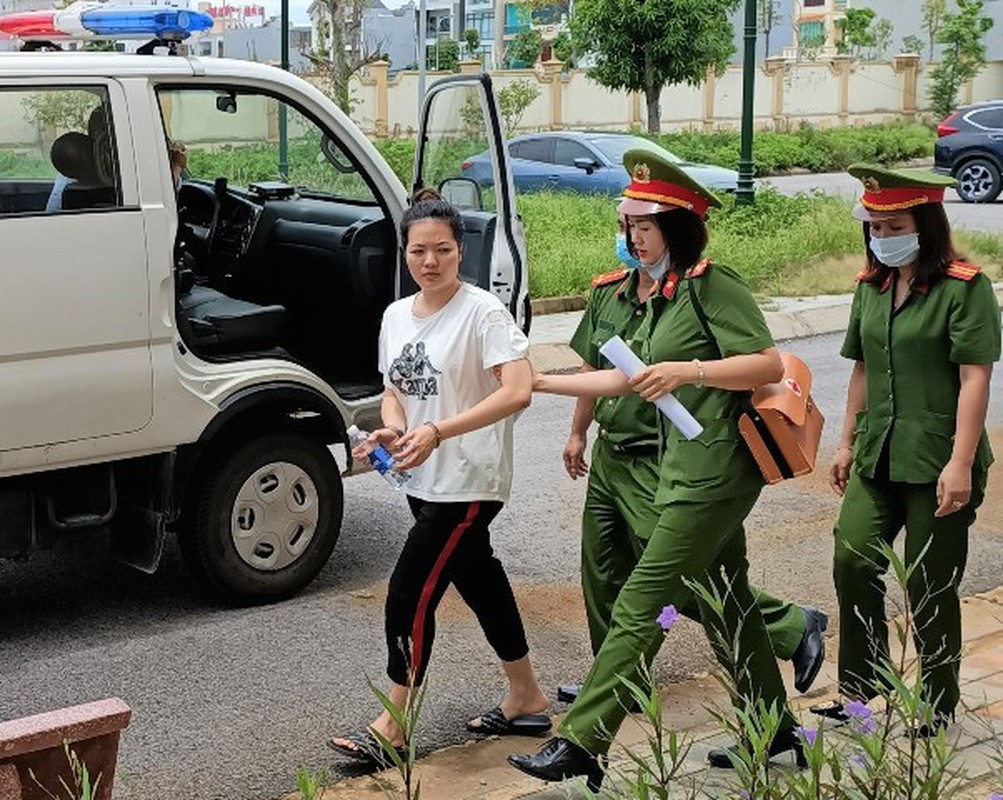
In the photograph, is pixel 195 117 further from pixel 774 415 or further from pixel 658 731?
pixel 658 731

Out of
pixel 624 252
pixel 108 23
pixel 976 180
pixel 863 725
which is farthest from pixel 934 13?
pixel 863 725

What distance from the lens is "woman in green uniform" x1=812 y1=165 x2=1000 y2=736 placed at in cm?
510

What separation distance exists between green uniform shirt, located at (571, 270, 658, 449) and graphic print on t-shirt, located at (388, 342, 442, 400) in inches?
17.5

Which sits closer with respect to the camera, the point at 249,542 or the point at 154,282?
the point at 154,282

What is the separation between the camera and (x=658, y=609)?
484 centimetres

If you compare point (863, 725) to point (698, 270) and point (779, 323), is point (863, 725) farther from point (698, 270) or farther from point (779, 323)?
point (779, 323)

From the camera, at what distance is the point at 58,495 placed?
6590mm

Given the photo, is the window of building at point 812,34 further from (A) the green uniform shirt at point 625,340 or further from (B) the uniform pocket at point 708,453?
(B) the uniform pocket at point 708,453

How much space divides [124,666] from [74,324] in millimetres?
1219

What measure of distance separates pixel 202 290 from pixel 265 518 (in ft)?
3.92

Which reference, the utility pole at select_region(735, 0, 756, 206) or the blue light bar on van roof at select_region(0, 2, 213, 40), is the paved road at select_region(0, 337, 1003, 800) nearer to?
the blue light bar on van roof at select_region(0, 2, 213, 40)

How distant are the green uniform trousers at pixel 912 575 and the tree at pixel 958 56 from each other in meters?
48.6

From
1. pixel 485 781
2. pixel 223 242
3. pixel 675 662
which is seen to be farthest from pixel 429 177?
pixel 485 781

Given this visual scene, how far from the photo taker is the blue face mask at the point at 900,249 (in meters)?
5.17
